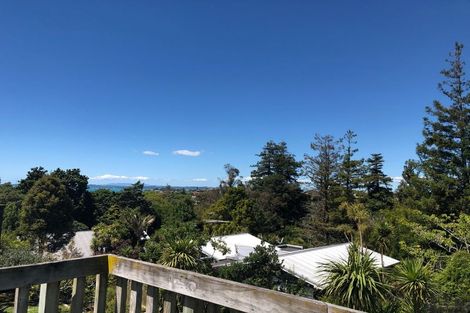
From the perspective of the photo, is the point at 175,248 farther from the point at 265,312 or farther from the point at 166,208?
the point at 166,208

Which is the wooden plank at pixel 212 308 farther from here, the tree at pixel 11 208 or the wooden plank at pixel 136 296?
the tree at pixel 11 208

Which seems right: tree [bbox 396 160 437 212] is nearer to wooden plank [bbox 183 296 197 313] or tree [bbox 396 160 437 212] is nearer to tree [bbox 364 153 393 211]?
tree [bbox 364 153 393 211]

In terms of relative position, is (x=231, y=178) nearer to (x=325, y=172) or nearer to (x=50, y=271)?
(x=325, y=172)

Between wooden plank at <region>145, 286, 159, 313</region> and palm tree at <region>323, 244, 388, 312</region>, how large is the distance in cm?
899

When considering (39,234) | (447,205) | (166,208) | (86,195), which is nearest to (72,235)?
(39,234)

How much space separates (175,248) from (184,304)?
427 inches

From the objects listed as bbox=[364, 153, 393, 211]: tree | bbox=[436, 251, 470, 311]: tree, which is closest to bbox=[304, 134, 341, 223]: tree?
bbox=[364, 153, 393, 211]: tree

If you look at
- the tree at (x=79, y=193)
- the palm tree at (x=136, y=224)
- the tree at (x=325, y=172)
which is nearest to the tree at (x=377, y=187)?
the tree at (x=325, y=172)

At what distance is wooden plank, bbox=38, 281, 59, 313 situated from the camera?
2.12 metres

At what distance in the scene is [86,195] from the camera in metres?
44.2

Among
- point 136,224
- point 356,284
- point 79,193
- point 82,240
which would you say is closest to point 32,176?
point 79,193

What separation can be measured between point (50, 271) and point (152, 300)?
2.00 feet

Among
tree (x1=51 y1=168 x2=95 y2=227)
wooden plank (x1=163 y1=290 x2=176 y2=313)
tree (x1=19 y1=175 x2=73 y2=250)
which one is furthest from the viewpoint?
tree (x1=51 y1=168 x2=95 y2=227)

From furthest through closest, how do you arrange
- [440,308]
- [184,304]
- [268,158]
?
1. [268,158]
2. [440,308]
3. [184,304]
